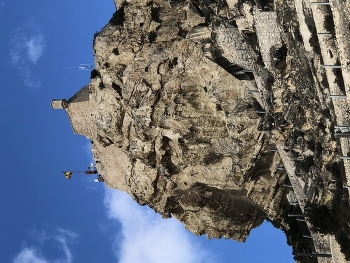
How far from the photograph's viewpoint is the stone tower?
115ft

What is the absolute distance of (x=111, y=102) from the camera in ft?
104

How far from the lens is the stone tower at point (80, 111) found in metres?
35.1

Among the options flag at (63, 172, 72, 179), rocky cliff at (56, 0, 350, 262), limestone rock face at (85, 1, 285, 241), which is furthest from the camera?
flag at (63, 172, 72, 179)

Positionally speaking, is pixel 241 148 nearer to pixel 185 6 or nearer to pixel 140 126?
pixel 140 126

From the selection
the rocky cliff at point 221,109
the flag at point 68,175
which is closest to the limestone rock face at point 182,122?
the rocky cliff at point 221,109

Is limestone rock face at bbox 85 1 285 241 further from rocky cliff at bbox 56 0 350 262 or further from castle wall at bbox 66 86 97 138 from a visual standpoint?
castle wall at bbox 66 86 97 138

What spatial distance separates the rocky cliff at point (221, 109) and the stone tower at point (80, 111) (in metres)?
0.34

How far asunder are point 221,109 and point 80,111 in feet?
40.3

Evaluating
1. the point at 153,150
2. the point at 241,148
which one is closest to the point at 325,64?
the point at 241,148

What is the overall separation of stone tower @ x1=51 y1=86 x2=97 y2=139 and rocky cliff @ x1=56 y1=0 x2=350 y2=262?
34 centimetres

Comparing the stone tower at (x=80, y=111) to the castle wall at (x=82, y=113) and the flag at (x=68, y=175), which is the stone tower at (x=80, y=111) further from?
the flag at (x=68, y=175)

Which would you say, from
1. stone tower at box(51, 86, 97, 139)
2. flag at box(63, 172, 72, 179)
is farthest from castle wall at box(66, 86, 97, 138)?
flag at box(63, 172, 72, 179)

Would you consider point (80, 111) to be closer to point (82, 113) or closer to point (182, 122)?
point (82, 113)

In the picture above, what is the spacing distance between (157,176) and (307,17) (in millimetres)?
15478
